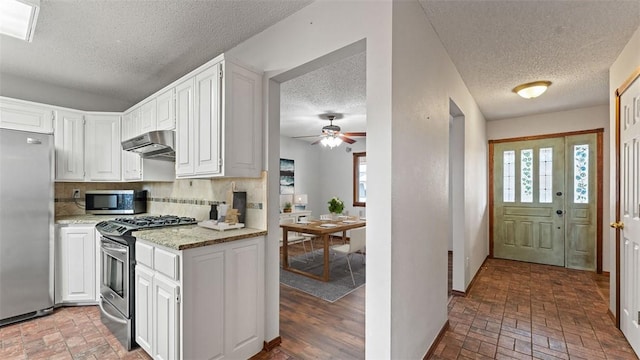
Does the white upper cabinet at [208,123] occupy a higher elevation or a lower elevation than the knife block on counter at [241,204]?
higher

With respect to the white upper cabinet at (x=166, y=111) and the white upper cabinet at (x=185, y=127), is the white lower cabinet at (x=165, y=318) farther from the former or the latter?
the white upper cabinet at (x=166, y=111)

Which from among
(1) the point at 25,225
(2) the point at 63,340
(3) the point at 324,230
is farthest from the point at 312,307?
(1) the point at 25,225

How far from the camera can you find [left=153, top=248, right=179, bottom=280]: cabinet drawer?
1818 millimetres

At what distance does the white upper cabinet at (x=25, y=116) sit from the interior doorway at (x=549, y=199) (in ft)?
21.4

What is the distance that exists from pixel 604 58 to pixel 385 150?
2726mm

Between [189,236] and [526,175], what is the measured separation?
17.7 ft

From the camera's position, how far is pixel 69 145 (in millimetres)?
3311

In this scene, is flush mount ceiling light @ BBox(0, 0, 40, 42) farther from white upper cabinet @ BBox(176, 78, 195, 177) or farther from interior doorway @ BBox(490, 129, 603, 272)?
interior doorway @ BBox(490, 129, 603, 272)

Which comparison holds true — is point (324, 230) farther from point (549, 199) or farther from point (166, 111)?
point (549, 199)

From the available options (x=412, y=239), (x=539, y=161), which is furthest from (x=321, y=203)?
(x=412, y=239)

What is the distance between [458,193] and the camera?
139 inches

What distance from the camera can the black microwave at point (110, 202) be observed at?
3.51m

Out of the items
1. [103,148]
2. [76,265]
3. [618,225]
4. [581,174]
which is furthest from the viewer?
[581,174]

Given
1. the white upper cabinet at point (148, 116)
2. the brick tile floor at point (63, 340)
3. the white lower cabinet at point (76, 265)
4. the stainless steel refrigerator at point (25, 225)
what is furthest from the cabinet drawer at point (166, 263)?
the stainless steel refrigerator at point (25, 225)
